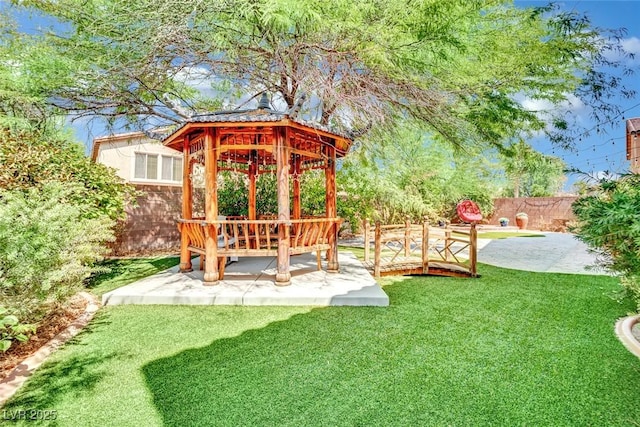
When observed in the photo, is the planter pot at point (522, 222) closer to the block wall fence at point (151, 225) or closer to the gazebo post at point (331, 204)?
the block wall fence at point (151, 225)

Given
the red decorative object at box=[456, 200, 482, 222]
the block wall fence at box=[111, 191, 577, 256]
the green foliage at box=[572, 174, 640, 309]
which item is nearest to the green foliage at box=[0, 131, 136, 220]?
the block wall fence at box=[111, 191, 577, 256]

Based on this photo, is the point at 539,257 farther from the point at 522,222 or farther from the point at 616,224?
the point at 522,222

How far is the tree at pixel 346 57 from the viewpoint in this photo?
5410 millimetres

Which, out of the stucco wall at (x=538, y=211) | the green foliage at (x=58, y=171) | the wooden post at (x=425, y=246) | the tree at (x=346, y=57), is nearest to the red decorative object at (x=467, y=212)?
the stucco wall at (x=538, y=211)

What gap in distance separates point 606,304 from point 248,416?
218 inches

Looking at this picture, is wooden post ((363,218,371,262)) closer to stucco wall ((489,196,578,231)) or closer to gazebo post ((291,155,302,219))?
gazebo post ((291,155,302,219))

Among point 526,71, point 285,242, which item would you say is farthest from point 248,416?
point 526,71

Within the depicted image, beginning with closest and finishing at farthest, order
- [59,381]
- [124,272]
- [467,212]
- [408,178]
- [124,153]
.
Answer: [59,381], [124,272], [124,153], [467,212], [408,178]

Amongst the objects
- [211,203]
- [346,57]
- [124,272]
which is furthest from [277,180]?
[124,272]

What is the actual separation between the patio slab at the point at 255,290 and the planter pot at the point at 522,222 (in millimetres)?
18508

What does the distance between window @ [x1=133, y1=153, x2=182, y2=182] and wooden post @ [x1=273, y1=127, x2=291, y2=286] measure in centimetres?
995

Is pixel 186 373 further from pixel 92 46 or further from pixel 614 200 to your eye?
pixel 92 46

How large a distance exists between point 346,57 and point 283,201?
9.75ft

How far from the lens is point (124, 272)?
23.0 ft
